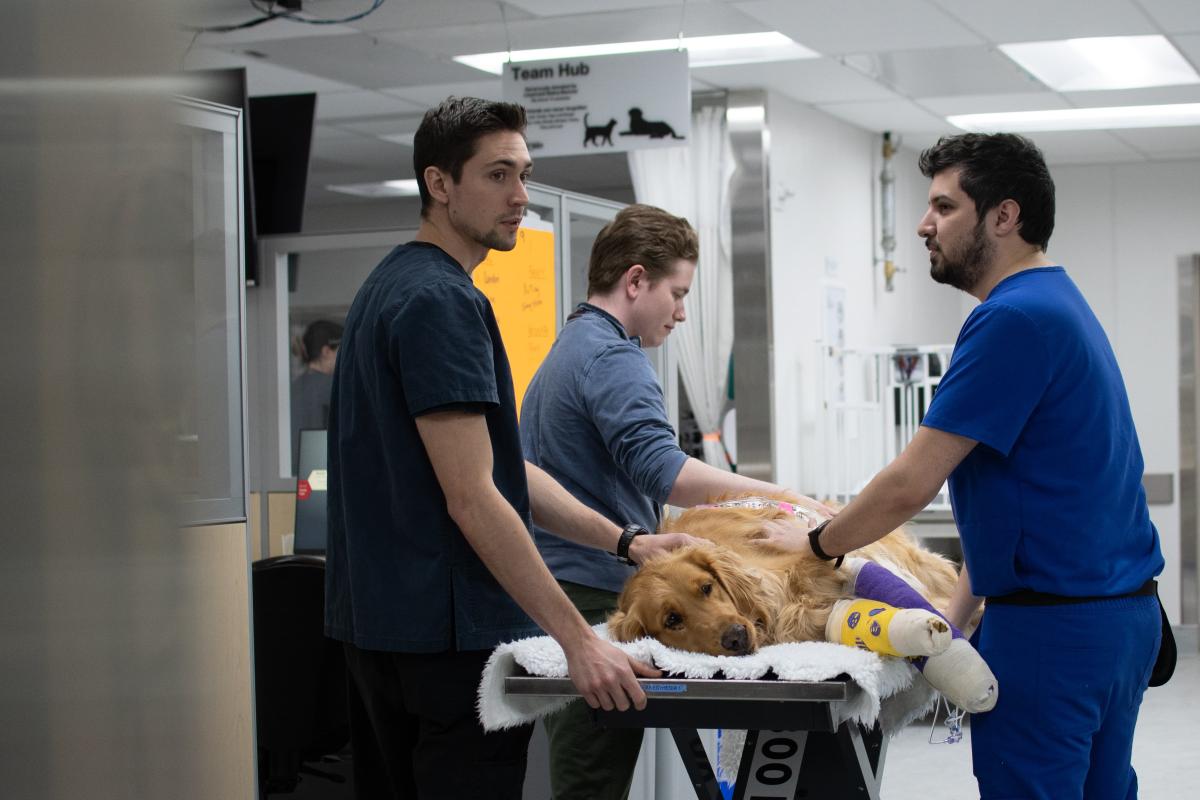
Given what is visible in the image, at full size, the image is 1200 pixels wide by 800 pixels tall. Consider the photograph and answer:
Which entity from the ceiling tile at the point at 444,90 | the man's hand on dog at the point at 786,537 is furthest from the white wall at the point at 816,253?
the man's hand on dog at the point at 786,537

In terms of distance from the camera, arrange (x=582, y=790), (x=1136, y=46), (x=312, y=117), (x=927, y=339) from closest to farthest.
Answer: (x=582, y=790)
(x=312, y=117)
(x=1136, y=46)
(x=927, y=339)

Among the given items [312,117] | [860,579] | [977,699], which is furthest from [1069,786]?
[312,117]

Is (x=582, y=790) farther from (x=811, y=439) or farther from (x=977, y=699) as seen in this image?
(x=811, y=439)

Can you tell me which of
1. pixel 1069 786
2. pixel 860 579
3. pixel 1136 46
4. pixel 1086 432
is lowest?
pixel 1069 786

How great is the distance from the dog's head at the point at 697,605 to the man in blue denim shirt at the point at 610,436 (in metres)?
0.34

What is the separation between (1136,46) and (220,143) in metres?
5.17

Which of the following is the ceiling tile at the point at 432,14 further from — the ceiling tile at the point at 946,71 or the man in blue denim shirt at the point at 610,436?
the man in blue denim shirt at the point at 610,436

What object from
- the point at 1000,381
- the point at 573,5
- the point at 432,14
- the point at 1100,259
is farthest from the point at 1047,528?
the point at 1100,259

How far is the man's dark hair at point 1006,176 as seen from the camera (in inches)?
79.4

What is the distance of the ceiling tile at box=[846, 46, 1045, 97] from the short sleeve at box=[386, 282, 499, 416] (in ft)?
17.2

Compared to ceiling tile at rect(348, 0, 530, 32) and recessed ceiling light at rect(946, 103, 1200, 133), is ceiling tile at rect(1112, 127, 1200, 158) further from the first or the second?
ceiling tile at rect(348, 0, 530, 32)

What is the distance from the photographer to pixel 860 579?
6.88 ft

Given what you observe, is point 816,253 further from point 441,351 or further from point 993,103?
point 441,351

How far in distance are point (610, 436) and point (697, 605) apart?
51 centimetres
